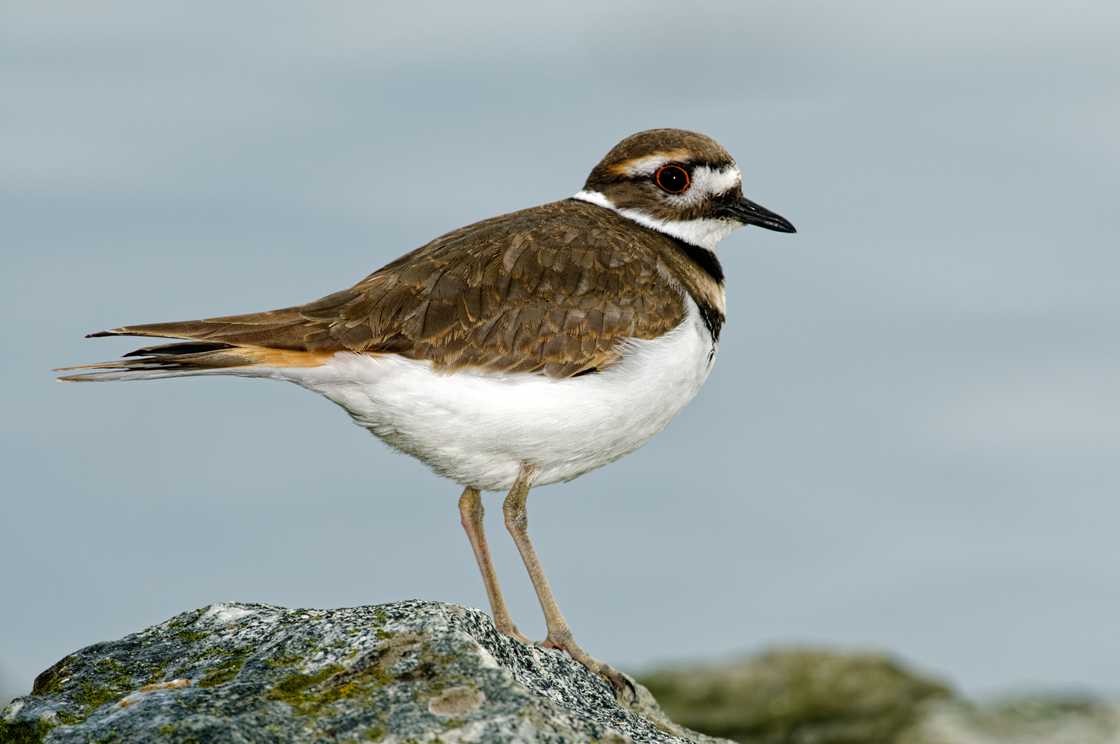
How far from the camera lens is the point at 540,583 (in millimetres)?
9461

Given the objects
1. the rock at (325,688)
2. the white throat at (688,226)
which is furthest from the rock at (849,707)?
the rock at (325,688)

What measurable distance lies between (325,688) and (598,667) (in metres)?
Answer: 3.10

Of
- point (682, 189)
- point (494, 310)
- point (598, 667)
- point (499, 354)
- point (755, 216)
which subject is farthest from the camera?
point (755, 216)

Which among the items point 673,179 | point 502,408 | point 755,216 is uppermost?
point 673,179

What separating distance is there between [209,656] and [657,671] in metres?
8.59

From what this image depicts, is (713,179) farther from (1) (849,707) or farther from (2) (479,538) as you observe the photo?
(1) (849,707)

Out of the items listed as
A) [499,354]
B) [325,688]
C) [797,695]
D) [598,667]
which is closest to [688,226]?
[499,354]

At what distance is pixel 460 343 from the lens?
9.00 metres

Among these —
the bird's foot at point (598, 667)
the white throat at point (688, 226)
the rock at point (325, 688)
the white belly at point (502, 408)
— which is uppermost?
the white throat at point (688, 226)

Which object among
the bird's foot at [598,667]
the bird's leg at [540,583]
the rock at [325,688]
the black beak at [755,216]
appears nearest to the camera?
the rock at [325,688]

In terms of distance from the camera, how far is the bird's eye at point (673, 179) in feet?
35.1

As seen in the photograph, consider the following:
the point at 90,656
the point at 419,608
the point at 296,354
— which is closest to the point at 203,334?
the point at 296,354

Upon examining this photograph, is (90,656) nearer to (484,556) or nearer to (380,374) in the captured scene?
(380,374)

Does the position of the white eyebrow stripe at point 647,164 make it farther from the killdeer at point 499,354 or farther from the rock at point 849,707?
the rock at point 849,707
